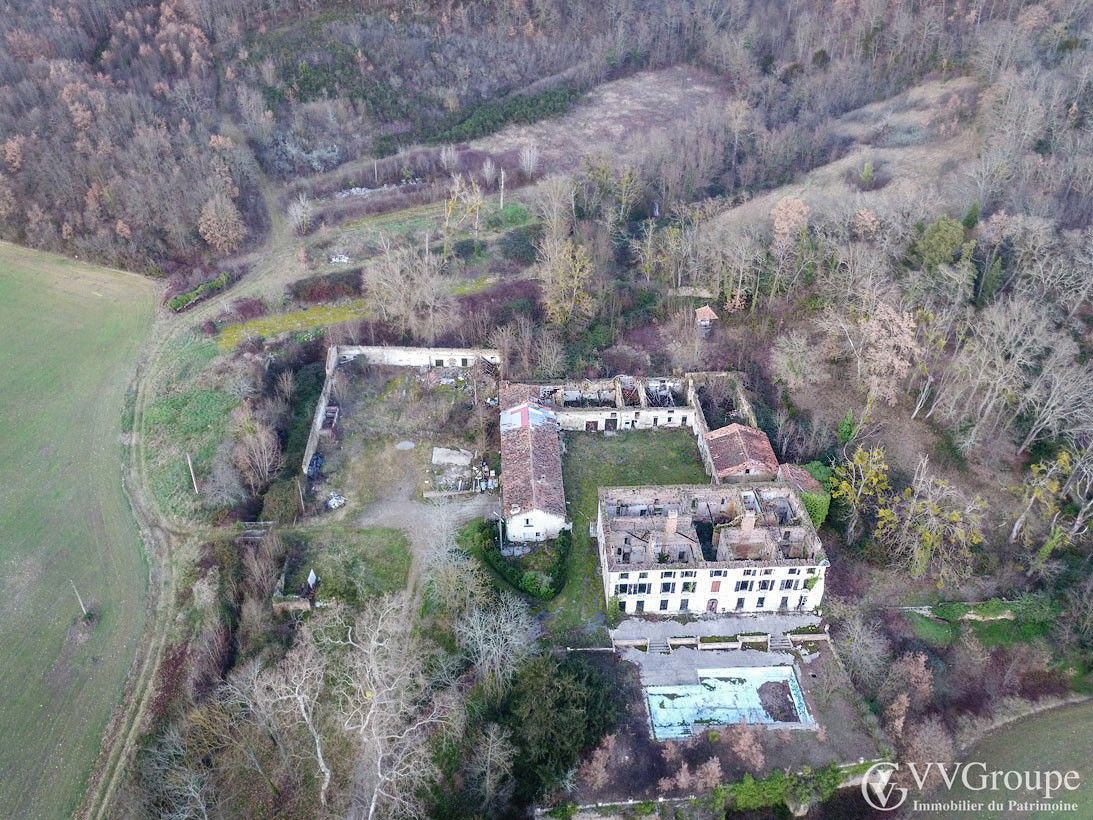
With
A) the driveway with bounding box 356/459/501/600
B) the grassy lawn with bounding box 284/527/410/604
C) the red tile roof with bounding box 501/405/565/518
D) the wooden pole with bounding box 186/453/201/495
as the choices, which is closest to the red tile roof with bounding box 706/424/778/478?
the red tile roof with bounding box 501/405/565/518

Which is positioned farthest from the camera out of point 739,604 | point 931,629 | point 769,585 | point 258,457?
point 258,457

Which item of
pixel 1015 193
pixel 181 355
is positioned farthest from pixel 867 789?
pixel 181 355

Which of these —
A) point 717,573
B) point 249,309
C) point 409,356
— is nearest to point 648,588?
point 717,573

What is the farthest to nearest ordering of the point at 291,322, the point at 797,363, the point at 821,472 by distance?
the point at 291,322, the point at 797,363, the point at 821,472

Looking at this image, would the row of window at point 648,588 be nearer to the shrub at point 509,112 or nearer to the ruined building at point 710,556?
the ruined building at point 710,556

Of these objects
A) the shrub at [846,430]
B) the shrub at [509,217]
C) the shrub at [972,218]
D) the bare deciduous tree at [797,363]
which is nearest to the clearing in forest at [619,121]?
the shrub at [509,217]

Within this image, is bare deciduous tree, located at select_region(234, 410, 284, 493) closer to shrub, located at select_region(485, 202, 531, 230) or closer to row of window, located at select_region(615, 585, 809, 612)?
row of window, located at select_region(615, 585, 809, 612)

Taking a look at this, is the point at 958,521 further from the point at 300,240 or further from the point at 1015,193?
the point at 300,240

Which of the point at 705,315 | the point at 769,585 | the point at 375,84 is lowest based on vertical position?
the point at 769,585

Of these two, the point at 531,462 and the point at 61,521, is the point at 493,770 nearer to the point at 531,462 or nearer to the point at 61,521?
the point at 531,462
